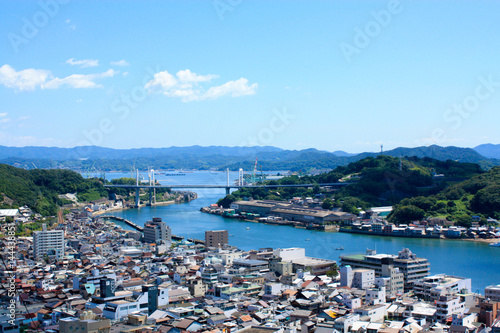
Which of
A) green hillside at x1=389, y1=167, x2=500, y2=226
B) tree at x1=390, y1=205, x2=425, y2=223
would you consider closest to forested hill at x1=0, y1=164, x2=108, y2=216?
tree at x1=390, y1=205, x2=425, y2=223

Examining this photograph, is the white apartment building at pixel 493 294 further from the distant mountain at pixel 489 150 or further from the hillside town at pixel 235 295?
the distant mountain at pixel 489 150

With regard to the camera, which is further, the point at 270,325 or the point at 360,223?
the point at 360,223

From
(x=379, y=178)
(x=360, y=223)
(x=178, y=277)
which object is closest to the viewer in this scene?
(x=178, y=277)

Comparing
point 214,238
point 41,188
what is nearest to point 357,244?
point 214,238

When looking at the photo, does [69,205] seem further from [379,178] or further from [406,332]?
[406,332]

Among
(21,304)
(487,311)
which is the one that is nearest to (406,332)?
(487,311)

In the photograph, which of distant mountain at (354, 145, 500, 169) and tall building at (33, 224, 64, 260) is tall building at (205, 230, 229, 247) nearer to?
tall building at (33, 224, 64, 260)
